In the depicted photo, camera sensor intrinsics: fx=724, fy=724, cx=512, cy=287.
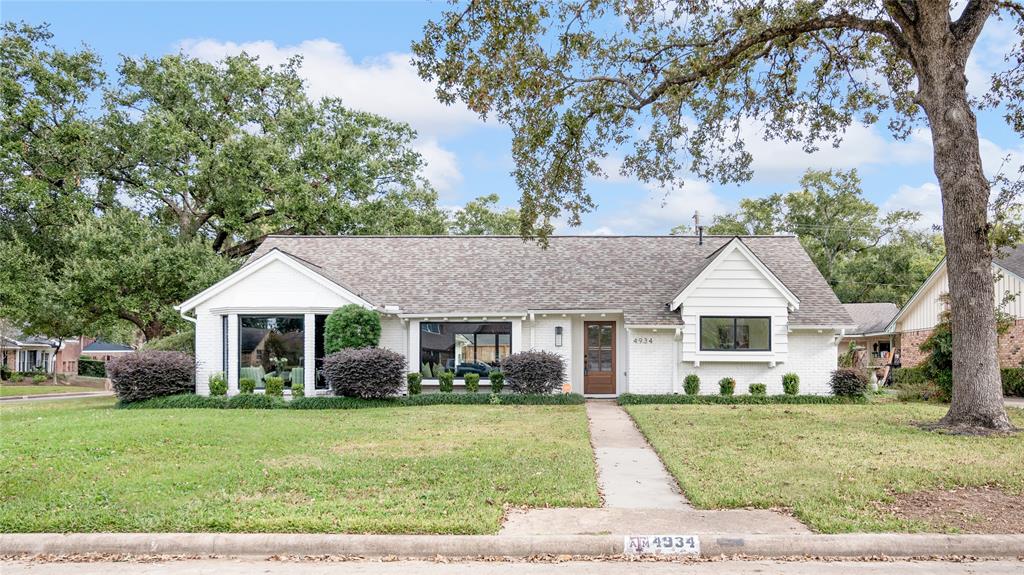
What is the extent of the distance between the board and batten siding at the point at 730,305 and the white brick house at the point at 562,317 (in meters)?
0.03

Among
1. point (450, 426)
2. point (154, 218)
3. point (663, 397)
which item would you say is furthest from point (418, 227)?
point (450, 426)

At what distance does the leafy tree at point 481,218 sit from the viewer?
48.9 meters

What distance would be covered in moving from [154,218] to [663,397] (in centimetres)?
2277

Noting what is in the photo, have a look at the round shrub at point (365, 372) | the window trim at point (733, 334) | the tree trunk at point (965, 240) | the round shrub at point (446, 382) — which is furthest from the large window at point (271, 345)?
the tree trunk at point (965, 240)

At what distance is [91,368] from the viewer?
5862cm

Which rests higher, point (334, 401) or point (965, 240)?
point (965, 240)

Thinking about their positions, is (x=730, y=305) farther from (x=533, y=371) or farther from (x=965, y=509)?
(x=965, y=509)

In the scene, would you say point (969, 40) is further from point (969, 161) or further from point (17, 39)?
point (17, 39)

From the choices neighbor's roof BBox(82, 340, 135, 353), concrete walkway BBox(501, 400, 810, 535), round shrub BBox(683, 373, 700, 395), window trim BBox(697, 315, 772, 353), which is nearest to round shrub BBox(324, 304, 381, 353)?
round shrub BBox(683, 373, 700, 395)

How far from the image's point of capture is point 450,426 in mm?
13711

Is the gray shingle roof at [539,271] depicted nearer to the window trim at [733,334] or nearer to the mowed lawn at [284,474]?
the window trim at [733,334]

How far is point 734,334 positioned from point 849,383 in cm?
319

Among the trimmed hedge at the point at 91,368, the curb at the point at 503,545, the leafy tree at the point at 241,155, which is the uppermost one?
the leafy tree at the point at 241,155

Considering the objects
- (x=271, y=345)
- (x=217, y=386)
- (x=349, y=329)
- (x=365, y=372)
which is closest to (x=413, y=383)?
(x=365, y=372)
